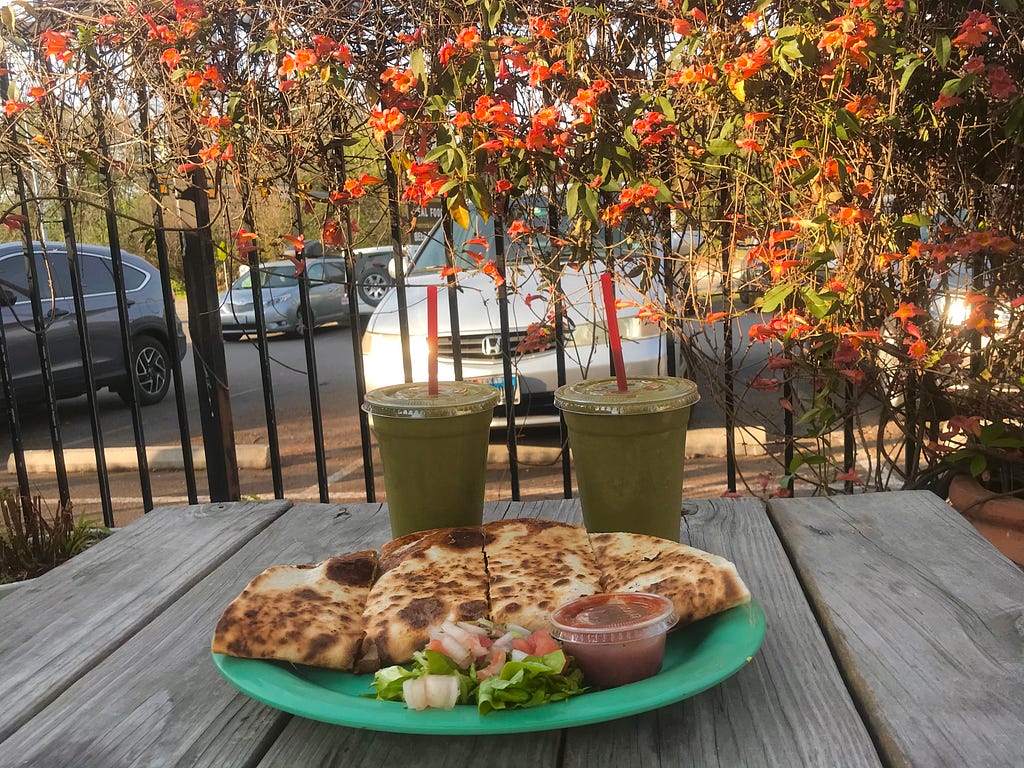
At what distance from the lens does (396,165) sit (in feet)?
9.17

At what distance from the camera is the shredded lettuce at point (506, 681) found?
2.71 feet

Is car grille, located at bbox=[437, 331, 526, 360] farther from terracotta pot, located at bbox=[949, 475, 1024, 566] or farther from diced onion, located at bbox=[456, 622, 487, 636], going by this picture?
diced onion, located at bbox=[456, 622, 487, 636]

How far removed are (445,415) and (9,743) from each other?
2.31 feet

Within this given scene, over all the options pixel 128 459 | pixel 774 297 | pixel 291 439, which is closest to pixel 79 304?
pixel 774 297

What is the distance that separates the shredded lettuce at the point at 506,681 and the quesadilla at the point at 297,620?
0.09m

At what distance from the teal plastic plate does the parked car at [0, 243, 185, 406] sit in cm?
615

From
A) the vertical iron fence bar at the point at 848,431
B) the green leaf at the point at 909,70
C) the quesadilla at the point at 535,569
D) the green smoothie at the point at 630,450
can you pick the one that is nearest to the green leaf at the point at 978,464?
the vertical iron fence bar at the point at 848,431

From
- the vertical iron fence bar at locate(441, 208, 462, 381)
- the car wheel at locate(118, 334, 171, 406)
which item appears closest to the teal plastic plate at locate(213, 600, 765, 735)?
the vertical iron fence bar at locate(441, 208, 462, 381)

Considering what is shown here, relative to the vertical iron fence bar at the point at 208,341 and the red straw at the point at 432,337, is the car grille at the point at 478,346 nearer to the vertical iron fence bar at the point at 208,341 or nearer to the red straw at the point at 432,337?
the vertical iron fence bar at the point at 208,341

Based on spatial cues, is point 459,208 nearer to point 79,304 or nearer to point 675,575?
point 79,304

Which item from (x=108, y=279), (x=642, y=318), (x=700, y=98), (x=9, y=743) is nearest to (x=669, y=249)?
(x=642, y=318)

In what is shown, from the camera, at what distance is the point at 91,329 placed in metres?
7.98

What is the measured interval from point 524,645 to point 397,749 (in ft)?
0.52

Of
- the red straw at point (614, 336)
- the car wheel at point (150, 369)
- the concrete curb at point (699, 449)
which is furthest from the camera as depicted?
the car wheel at point (150, 369)
